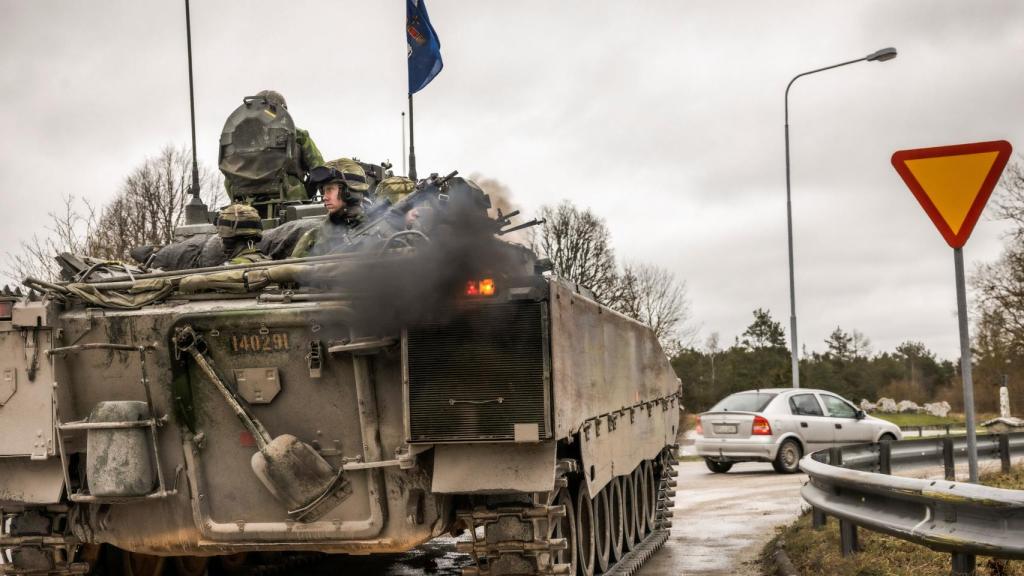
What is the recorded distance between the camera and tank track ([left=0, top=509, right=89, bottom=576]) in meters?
6.65

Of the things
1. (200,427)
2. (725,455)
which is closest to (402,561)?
(200,427)

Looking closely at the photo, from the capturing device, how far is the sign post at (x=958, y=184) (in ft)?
20.2

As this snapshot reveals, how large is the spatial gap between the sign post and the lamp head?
52.4 ft

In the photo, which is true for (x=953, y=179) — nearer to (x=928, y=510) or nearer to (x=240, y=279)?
(x=928, y=510)

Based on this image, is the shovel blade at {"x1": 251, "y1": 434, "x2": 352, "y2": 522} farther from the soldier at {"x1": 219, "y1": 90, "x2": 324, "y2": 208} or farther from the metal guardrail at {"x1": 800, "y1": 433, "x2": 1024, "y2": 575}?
the soldier at {"x1": 219, "y1": 90, "x2": 324, "y2": 208}

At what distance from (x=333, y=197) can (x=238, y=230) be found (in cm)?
82

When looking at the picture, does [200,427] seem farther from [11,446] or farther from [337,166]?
[337,166]

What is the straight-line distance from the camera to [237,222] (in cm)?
761

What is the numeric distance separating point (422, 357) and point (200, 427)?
150cm

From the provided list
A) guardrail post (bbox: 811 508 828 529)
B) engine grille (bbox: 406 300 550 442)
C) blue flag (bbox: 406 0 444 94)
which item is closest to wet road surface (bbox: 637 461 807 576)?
guardrail post (bbox: 811 508 828 529)

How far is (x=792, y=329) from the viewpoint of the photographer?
75.4 feet

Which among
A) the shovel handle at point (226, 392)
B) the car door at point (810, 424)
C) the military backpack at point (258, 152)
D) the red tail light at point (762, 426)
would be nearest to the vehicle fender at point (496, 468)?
the shovel handle at point (226, 392)

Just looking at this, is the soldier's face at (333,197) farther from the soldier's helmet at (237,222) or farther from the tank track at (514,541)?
the tank track at (514,541)

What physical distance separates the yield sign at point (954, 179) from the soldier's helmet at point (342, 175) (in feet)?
10.9
